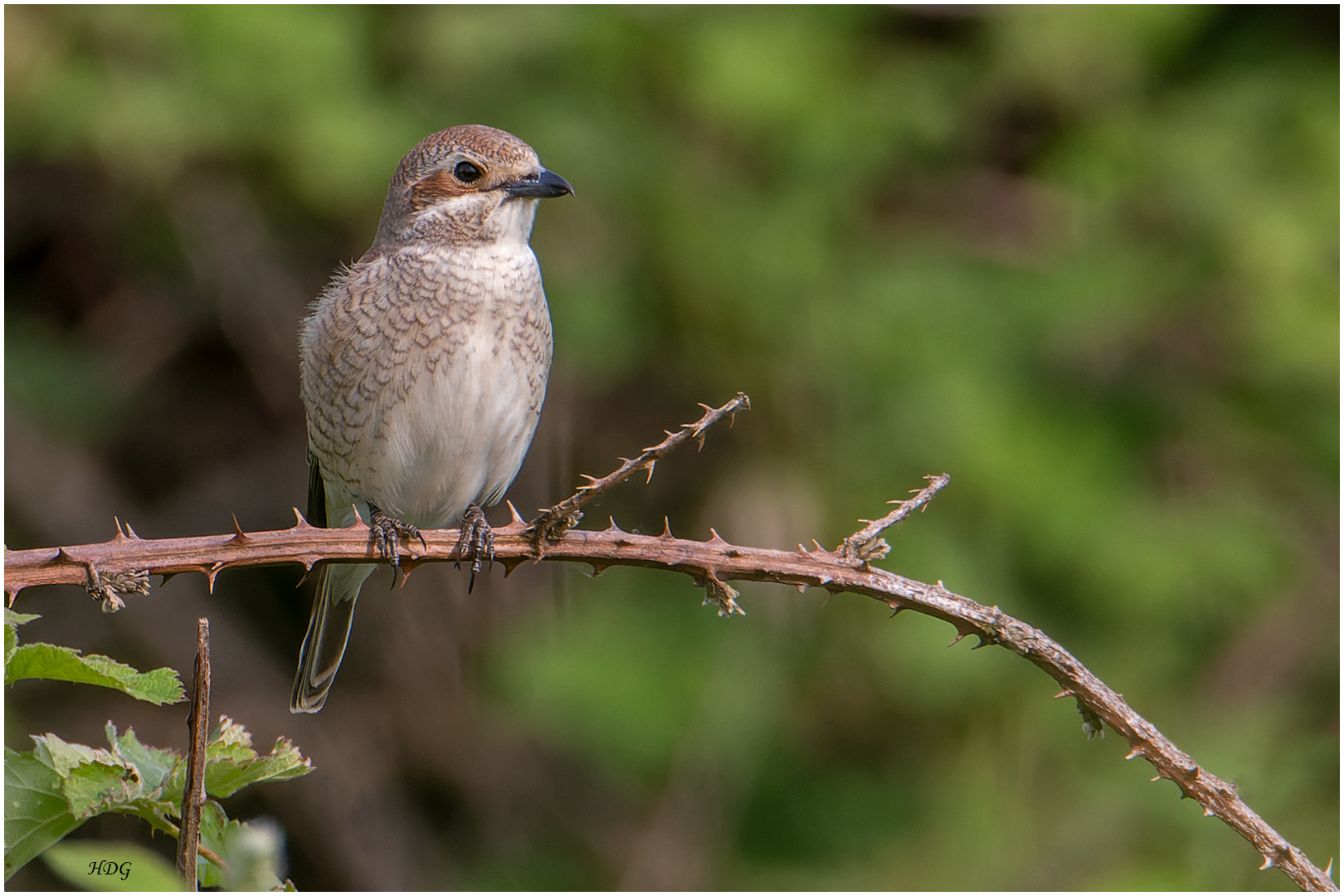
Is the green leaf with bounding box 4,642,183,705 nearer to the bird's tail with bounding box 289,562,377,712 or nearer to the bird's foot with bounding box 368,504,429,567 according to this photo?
the bird's foot with bounding box 368,504,429,567

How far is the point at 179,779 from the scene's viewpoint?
1.60m

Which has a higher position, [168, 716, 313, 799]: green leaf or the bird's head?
the bird's head

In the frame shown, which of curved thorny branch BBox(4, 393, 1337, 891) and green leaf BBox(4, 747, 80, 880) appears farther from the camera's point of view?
curved thorny branch BBox(4, 393, 1337, 891)

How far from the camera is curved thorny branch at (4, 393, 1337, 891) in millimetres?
1739

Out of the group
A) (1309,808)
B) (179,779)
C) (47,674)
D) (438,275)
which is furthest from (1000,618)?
(1309,808)

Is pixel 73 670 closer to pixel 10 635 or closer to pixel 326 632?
pixel 10 635

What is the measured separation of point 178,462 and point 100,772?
444cm

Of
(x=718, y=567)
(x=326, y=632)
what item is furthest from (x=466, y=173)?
(x=718, y=567)

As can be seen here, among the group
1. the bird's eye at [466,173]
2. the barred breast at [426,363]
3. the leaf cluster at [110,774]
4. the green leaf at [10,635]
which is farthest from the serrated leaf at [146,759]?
the bird's eye at [466,173]

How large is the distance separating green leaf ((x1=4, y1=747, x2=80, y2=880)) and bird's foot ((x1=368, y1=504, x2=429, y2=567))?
671 millimetres

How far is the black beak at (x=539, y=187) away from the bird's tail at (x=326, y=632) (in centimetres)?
109

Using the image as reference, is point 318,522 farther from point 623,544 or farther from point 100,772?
point 100,772

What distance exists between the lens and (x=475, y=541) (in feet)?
8.86

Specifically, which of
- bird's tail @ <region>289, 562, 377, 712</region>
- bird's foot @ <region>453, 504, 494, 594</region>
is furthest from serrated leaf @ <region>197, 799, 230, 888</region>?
bird's tail @ <region>289, 562, 377, 712</region>
